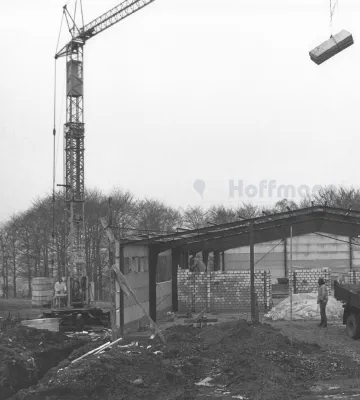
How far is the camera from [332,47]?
12.5 meters

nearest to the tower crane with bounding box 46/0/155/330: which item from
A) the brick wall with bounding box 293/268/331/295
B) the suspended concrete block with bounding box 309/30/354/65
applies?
the brick wall with bounding box 293/268/331/295

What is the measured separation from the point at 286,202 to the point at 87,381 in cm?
6041

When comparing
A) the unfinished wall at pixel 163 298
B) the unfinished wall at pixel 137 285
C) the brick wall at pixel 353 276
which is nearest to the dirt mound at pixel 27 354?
the unfinished wall at pixel 137 285

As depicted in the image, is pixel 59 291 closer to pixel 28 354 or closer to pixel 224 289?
pixel 224 289

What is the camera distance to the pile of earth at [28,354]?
1466 centimetres

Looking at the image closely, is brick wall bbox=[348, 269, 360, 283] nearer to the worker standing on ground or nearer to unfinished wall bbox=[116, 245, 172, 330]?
unfinished wall bbox=[116, 245, 172, 330]

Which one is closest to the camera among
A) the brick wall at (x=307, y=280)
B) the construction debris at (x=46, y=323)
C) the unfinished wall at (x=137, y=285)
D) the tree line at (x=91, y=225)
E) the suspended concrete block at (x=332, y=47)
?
the suspended concrete block at (x=332, y=47)

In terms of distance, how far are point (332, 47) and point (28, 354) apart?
10.9m

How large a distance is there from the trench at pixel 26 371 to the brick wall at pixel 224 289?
12.2 m

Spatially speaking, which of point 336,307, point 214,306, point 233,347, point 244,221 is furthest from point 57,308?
point 233,347

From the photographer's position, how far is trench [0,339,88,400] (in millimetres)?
14170

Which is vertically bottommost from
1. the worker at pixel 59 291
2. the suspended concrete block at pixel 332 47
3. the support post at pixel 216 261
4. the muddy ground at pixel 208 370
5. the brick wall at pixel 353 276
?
the muddy ground at pixel 208 370

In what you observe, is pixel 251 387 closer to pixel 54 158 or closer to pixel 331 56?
pixel 331 56

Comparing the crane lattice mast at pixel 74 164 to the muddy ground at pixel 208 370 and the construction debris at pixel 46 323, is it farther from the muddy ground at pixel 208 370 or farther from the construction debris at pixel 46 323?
the muddy ground at pixel 208 370
